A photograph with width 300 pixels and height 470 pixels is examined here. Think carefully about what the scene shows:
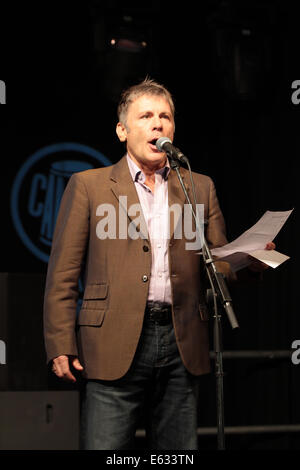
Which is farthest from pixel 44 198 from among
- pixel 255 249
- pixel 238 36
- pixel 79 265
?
pixel 255 249

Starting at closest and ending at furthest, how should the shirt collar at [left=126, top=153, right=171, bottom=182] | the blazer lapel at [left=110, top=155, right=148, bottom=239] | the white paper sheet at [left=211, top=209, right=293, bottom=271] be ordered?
1. the white paper sheet at [left=211, top=209, right=293, bottom=271]
2. the blazer lapel at [left=110, top=155, right=148, bottom=239]
3. the shirt collar at [left=126, top=153, right=171, bottom=182]

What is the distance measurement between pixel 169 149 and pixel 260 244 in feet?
1.42

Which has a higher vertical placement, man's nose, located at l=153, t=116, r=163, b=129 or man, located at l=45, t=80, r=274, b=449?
man's nose, located at l=153, t=116, r=163, b=129

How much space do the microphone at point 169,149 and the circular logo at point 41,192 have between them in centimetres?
197

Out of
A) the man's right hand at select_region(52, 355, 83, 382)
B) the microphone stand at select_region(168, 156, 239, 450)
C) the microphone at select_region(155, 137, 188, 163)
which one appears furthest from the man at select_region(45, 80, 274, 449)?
the microphone stand at select_region(168, 156, 239, 450)

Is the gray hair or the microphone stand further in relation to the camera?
the gray hair

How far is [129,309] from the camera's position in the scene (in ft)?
7.35

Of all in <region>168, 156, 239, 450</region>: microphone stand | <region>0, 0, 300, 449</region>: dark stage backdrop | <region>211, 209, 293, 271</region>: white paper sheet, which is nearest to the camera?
<region>168, 156, 239, 450</region>: microphone stand

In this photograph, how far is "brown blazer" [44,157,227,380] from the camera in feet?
7.32

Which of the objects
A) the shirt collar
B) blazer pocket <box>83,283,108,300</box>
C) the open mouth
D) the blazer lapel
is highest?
the open mouth

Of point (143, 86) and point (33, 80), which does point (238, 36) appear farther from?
point (143, 86)

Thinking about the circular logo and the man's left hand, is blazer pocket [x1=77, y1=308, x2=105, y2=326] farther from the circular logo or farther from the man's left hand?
the circular logo

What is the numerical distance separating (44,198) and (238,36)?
1.56 meters

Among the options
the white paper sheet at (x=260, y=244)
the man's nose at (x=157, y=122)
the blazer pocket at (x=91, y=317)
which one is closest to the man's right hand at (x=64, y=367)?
the blazer pocket at (x=91, y=317)
